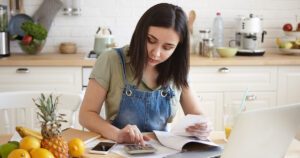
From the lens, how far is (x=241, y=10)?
12.4 feet

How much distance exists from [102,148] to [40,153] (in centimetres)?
28

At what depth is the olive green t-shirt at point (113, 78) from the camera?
1810mm

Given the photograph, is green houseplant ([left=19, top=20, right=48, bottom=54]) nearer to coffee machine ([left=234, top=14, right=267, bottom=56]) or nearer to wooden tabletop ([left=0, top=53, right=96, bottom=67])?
wooden tabletop ([left=0, top=53, right=96, bottom=67])

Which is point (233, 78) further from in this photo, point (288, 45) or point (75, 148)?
point (75, 148)

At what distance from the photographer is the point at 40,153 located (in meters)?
1.14

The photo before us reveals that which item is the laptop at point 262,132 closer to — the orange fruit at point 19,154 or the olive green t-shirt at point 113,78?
the orange fruit at point 19,154

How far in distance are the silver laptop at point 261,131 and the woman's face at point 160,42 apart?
0.72 m

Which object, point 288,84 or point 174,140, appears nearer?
point 174,140

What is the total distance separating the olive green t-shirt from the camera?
1.81 m

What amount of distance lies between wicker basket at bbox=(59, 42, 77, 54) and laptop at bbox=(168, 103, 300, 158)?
2.64 meters

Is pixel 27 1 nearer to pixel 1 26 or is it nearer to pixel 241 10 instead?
pixel 1 26

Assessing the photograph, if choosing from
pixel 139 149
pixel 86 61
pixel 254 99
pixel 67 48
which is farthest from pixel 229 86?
pixel 139 149

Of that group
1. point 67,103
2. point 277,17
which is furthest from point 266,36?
point 67,103

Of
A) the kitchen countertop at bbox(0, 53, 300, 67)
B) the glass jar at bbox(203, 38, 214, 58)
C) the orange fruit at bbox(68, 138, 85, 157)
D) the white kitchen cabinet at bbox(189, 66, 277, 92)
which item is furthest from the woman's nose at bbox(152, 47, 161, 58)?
the glass jar at bbox(203, 38, 214, 58)
